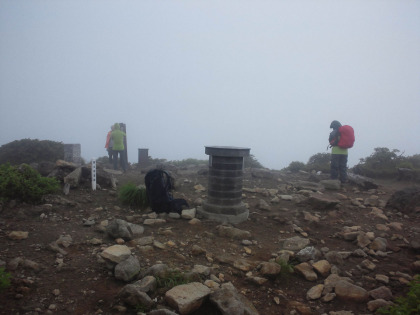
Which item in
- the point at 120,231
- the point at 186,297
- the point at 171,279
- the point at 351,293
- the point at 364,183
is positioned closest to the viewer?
the point at 186,297

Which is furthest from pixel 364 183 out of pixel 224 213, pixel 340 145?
pixel 224 213

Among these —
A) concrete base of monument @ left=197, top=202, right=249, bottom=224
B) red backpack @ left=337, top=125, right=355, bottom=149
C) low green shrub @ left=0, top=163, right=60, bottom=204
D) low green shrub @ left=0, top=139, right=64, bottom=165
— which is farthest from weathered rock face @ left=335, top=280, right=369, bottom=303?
low green shrub @ left=0, top=139, right=64, bottom=165

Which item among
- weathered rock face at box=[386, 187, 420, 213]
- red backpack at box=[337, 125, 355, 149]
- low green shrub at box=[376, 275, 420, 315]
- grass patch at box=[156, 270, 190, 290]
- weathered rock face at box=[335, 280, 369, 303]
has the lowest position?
weathered rock face at box=[335, 280, 369, 303]

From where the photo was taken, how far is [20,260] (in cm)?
368

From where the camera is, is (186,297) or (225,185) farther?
(225,185)

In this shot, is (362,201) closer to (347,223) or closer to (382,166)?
(347,223)

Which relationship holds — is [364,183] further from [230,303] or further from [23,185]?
[23,185]

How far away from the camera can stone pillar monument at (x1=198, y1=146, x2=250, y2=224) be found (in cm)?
641

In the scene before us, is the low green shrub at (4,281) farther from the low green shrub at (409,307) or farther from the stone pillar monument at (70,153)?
the stone pillar monument at (70,153)

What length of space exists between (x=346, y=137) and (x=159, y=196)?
24.0 feet

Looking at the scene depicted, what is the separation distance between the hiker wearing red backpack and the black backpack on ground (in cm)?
666

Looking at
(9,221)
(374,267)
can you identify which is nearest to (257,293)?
(374,267)

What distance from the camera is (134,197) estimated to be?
6.83 meters

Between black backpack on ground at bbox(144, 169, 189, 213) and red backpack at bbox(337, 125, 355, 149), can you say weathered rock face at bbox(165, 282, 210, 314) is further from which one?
red backpack at bbox(337, 125, 355, 149)
